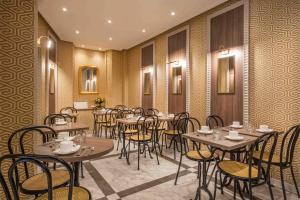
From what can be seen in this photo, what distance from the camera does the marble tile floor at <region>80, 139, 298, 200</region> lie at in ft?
7.80

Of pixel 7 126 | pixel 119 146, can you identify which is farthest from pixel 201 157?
pixel 119 146

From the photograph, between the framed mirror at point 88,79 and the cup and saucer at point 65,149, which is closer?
the cup and saucer at point 65,149

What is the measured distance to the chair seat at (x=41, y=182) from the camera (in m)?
1.57

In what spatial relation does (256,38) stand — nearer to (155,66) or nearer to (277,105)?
(277,105)

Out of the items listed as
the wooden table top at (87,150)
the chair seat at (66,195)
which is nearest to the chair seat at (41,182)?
the chair seat at (66,195)

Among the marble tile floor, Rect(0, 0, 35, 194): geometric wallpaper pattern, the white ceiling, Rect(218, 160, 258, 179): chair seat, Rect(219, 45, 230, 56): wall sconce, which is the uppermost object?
the white ceiling

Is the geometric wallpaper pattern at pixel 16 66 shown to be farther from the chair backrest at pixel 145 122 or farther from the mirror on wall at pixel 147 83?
the mirror on wall at pixel 147 83

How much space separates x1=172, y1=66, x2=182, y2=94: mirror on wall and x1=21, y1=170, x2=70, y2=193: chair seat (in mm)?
3443

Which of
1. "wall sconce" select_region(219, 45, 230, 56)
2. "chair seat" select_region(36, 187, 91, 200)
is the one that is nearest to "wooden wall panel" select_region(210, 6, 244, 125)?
"wall sconce" select_region(219, 45, 230, 56)

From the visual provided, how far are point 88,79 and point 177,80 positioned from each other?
3.94 meters

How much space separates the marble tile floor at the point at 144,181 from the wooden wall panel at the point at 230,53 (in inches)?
47.9

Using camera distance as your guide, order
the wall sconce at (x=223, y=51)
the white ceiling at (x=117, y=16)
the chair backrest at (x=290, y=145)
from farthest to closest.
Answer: the white ceiling at (x=117, y=16), the wall sconce at (x=223, y=51), the chair backrest at (x=290, y=145)

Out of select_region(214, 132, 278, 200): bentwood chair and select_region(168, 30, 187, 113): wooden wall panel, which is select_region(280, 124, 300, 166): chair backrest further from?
select_region(168, 30, 187, 113): wooden wall panel

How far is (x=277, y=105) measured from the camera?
9.07 feet
